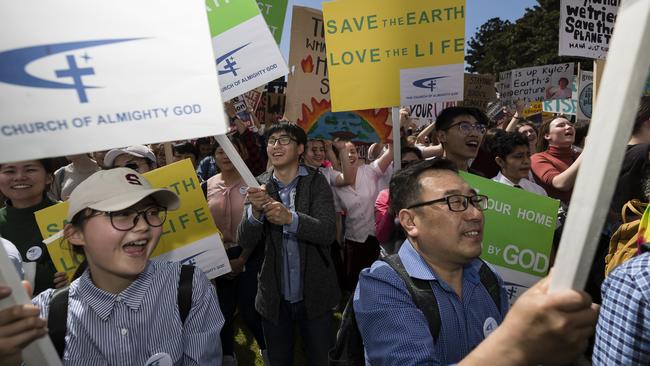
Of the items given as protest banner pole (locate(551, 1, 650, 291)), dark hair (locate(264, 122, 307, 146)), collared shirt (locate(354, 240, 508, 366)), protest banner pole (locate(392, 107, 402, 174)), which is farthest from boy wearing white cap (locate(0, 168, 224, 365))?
protest banner pole (locate(392, 107, 402, 174))

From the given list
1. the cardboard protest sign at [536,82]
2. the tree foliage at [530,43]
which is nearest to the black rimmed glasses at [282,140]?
the cardboard protest sign at [536,82]

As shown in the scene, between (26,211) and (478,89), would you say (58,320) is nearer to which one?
(26,211)

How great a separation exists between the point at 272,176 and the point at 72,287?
5.42ft

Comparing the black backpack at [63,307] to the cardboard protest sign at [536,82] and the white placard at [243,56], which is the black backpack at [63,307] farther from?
the cardboard protest sign at [536,82]

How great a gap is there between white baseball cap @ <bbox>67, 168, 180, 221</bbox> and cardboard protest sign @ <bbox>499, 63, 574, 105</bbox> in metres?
7.87

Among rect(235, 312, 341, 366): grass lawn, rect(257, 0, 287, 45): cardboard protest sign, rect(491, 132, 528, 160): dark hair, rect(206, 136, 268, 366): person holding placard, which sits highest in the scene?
rect(257, 0, 287, 45): cardboard protest sign

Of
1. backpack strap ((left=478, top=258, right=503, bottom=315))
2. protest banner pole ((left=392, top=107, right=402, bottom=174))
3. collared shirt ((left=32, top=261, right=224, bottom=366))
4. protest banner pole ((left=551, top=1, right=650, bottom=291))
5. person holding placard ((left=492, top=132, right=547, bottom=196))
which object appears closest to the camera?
protest banner pole ((left=551, top=1, right=650, bottom=291))

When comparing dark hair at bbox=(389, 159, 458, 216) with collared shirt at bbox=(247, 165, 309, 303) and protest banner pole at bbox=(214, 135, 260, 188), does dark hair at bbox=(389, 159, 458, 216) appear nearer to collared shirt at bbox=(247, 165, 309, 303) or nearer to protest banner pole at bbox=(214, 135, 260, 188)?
protest banner pole at bbox=(214, 135, 260, 188)

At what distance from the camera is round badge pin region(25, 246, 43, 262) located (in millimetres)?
2596

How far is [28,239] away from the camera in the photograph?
8.70 feet

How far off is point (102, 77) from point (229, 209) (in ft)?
7.92

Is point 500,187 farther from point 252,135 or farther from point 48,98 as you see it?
point 252,135

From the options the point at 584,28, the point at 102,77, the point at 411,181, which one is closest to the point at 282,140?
the point at 411,181

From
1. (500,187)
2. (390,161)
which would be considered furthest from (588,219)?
(390,161)
